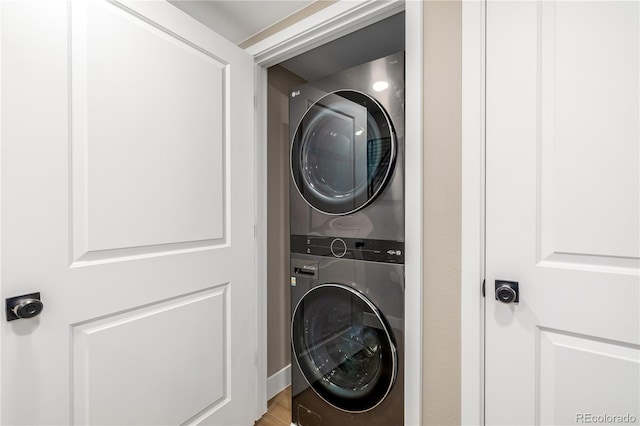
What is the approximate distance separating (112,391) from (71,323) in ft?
1.00

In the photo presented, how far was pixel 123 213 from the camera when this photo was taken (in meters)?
1.06

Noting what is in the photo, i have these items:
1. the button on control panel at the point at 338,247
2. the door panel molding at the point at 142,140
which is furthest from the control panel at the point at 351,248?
the door panel molding at the point at 142,140

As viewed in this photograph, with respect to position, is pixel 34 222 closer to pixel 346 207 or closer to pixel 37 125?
pixel 37 125

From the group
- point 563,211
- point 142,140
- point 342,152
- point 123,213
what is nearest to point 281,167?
point 342,152

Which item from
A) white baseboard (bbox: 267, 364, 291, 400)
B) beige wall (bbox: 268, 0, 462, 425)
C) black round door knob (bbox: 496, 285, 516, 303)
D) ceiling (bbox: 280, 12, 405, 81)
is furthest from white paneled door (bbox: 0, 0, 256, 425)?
black round door knob (bbox: 496, 285, 516, 303)

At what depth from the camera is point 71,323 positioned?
0.94 meters

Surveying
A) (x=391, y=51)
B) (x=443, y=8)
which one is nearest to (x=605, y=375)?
(x=443, y=8)

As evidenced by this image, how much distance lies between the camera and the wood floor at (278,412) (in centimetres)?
170

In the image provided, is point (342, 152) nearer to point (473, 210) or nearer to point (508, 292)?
point (473, 210)

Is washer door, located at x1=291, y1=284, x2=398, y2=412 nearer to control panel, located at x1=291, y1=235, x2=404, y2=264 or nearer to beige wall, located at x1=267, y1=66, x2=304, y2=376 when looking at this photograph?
control panel, located at x1=291, y1=235, x2=404, y2=264

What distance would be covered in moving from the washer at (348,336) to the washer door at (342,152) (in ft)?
0.71

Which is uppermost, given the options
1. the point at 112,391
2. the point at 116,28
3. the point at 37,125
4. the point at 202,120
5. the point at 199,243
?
the point at 116,28

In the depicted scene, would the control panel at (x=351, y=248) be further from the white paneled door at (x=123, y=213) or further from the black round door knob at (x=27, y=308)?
the black round door knob at (x=27, y=308)

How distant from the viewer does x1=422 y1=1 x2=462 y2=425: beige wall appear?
1.04 meters
